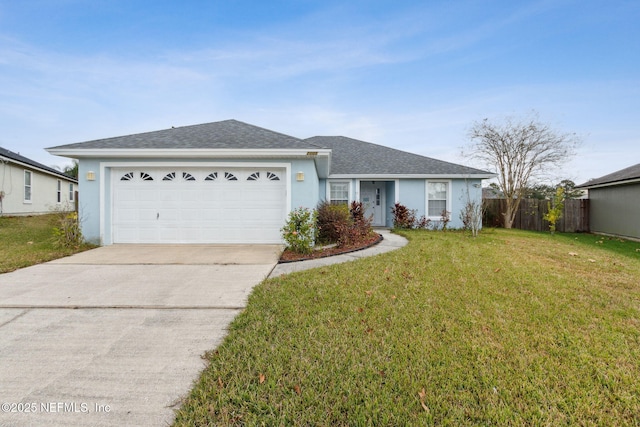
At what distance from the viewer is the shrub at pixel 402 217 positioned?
12.9 meters

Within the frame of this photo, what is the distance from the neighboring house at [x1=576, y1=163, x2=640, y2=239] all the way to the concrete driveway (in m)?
14.8

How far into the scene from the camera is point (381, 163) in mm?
14031

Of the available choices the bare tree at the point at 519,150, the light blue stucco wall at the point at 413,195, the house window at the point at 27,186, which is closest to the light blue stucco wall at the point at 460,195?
the light blue stucco wall at the point at 413,195

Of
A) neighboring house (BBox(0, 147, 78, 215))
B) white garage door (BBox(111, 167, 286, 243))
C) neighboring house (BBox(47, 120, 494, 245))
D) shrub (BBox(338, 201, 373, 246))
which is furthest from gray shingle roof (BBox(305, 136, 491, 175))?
neighboring house (BBox(0, 147, 78, 215))

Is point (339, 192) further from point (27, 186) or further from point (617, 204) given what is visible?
point (27, 186)

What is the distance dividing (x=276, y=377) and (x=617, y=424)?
2.27 meters

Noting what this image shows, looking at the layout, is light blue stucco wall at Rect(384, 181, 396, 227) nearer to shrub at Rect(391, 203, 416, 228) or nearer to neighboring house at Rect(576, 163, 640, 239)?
shrub at Rect(391, 203, 416, 228)

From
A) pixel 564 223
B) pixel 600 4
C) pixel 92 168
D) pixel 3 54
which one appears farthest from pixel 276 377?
pixel 564 223

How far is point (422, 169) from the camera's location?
1321 cm

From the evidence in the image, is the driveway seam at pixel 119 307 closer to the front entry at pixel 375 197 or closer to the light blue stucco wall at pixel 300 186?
the light blue stucco wall at pixel 300 186

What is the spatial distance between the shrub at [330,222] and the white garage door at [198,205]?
1.20 metres

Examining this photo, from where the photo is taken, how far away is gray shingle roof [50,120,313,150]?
26.5ft

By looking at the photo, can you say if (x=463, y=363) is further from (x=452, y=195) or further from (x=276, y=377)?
(x=452, y=195)

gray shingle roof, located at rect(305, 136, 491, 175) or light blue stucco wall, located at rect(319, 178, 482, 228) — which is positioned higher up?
gray shingle roof, located at rect(305, 136, 491, 175)
